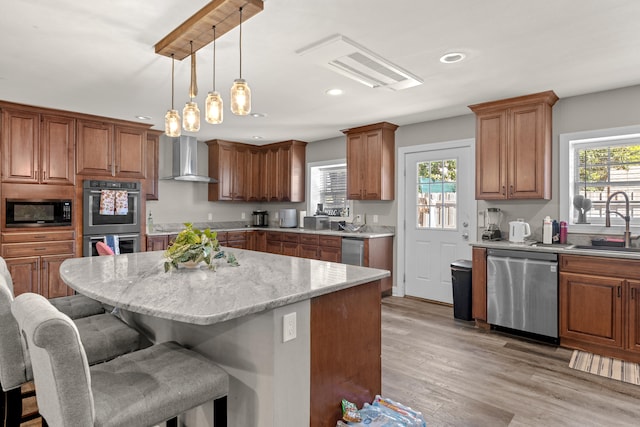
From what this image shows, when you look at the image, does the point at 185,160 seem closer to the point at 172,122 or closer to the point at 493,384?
the point at 172,122

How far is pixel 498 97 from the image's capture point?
12.5ft

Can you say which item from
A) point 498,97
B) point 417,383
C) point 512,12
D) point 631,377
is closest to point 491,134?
point 498,97

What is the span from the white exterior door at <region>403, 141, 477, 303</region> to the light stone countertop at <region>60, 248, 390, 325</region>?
291 cm

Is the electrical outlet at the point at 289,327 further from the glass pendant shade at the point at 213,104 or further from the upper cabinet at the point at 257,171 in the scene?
the upper cabinet at the point at 257,171

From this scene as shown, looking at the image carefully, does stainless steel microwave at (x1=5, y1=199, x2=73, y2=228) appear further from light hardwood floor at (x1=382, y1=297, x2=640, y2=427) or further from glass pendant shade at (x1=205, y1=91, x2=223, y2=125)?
light hardwood floor at (x1=382, y1=297, x2=640, y2=427)

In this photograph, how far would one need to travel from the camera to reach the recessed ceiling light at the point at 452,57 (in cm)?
281

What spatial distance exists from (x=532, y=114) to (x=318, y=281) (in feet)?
10.6

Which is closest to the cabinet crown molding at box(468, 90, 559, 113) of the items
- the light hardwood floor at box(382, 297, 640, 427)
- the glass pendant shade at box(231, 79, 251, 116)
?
the light hardwood floor at box(382, 297, 640, 427)

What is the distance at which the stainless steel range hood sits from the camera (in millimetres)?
5738

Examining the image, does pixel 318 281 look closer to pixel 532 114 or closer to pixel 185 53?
pixel 185 53

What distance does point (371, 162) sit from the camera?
5176mm

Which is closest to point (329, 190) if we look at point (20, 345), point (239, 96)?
point (239, 96)

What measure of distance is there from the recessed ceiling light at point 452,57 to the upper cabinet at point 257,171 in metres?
3.74

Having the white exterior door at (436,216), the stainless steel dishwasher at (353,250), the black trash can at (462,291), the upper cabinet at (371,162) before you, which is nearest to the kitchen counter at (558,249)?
the black trash can at (462,291)
